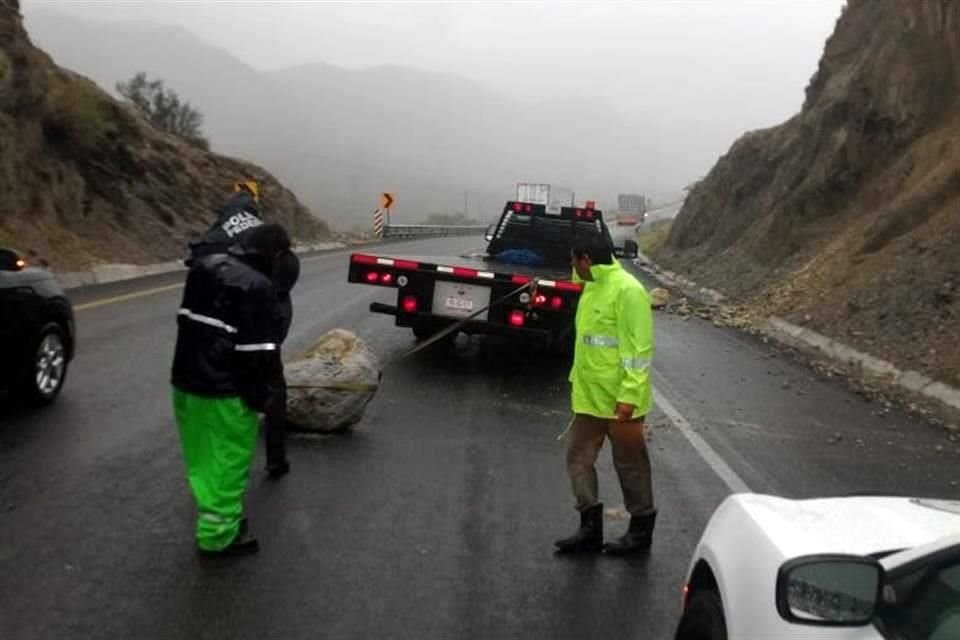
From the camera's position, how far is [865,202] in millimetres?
21438

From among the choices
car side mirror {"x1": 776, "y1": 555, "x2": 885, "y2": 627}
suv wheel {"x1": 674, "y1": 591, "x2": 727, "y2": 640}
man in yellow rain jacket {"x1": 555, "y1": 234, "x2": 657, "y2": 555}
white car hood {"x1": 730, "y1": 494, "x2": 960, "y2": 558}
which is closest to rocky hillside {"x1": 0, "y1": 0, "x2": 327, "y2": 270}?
man in yellow rain jacket {"x1": 555, "y1": 234, "x2": 657, "y2": 555}

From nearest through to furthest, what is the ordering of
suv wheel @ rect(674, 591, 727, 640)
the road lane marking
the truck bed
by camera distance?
suv wheel @ rect(674, 591, 727, 640), the truck bed, the road lane marking

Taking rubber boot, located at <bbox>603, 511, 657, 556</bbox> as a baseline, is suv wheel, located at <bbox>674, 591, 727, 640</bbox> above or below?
above

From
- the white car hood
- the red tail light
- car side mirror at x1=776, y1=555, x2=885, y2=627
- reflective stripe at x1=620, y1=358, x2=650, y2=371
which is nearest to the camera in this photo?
car side mirror at x1=776, y1=555, x2=885, y2=627

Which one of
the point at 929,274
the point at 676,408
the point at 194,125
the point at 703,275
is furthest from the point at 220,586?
the point at 194,125

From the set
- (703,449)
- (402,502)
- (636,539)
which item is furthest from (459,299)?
(636,539)

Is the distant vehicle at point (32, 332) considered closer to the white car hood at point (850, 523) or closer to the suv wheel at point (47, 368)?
the suv wheel at point (47, 368)

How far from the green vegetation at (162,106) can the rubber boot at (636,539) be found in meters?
40.9

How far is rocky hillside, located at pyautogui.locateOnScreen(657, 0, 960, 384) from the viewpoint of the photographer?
13625 mm

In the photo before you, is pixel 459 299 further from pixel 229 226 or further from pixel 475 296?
pixel 229 226

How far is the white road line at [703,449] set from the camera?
689 cm

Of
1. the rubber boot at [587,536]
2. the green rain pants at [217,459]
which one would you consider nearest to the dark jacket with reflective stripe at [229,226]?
the green rain pants at [217,459]

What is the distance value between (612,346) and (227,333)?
77.7 inches

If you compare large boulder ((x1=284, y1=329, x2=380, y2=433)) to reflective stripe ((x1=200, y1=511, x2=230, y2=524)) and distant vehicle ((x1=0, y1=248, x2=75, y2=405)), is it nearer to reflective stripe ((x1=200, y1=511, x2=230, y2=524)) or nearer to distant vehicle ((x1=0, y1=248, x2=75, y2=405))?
distant vehicle ((x1=0, y1=248, x2=75, y2=405))
